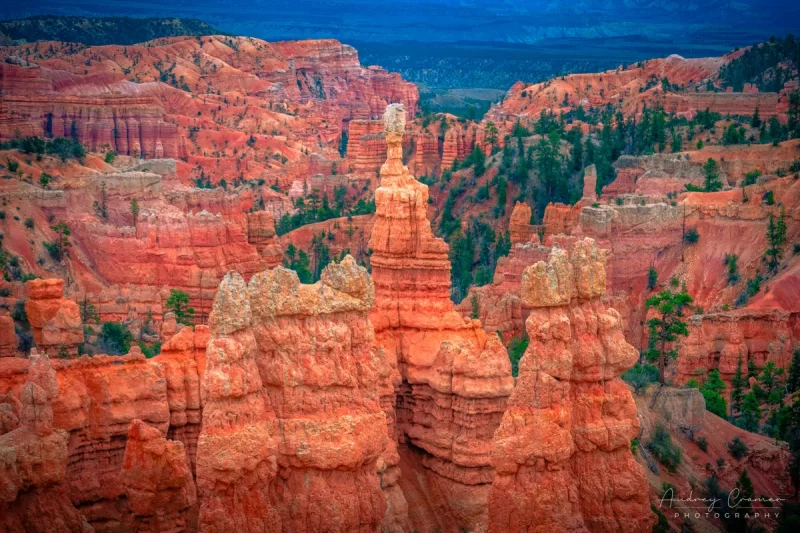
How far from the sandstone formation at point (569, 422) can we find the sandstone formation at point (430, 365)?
2892 millimetres

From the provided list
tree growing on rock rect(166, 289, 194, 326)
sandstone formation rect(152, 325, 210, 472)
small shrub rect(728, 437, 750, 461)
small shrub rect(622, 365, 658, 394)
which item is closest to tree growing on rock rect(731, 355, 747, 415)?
small shrub rect(622, 365, 658, 394)

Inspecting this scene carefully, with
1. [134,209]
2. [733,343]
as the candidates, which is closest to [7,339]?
[733,343]

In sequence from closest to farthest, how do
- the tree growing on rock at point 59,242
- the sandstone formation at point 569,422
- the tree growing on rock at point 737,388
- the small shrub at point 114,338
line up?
the sandstone formation at point 569,422
the small shrub at point 114,338
the tree growing on rock at point 737,388
the tree growing on rock at point 59,242

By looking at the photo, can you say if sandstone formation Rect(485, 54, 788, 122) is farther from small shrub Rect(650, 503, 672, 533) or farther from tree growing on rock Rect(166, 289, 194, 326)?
small shrub Rect(650, 503, 672, 533)

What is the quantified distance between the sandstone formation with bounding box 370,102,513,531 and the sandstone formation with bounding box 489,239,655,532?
2892mm

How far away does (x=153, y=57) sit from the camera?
158 meters

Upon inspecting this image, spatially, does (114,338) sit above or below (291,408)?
below

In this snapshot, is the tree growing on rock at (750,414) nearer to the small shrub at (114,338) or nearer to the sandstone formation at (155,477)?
the small shrub at (114,338)

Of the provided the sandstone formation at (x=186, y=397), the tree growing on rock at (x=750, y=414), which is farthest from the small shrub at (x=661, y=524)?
→ the tree growing on rock at (x=750, y=414)

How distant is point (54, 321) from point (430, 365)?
357 inches

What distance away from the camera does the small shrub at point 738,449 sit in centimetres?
4312

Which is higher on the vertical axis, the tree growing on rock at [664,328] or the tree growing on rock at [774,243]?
the tree growing on rock at [774,243]

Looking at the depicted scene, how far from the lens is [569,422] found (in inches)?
1198

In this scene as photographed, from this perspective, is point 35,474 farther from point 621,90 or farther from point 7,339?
point 621,90
